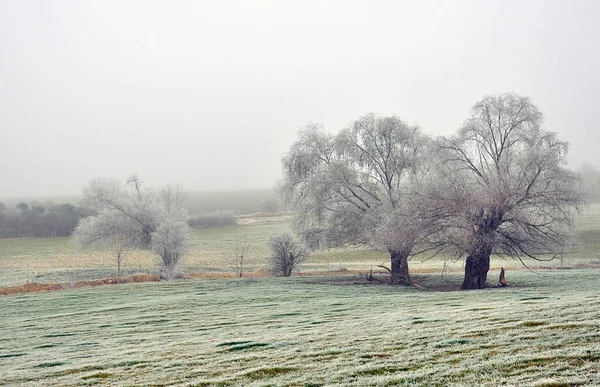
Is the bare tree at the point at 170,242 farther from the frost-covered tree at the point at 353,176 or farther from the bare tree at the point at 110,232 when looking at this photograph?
the frost-covered tree at the point at 353,176

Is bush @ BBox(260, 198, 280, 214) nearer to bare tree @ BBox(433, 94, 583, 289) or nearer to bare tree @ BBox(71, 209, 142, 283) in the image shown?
bare tree @ BBox(71, 209, 142, 283)

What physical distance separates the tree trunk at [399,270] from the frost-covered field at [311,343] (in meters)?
9.33

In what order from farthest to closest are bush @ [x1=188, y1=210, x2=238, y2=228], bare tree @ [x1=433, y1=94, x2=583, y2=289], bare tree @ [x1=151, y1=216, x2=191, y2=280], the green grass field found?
1. bush @ [x1=188, y1=210, x2=238, y2=228]
2. bare tree @ [x1=151, y1=216, x2=191, y2=280]
3. bare tree @ [x1=433, y1=94, x2=583, y2=289]
4. the green grass field

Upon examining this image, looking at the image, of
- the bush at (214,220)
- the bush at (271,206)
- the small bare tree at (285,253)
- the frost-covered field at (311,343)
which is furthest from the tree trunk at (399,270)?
the bush at (271,206)

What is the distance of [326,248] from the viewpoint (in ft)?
112

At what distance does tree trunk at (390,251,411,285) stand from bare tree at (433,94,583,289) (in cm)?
519

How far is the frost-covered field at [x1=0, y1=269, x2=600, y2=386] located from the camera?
27.0ft

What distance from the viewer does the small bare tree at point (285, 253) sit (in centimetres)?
3741

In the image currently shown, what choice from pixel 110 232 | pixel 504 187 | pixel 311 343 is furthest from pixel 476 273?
pixel 110 232

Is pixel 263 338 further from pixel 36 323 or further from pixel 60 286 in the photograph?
pixel 60 286

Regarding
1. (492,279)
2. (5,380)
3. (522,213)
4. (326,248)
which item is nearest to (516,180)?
(522,213)

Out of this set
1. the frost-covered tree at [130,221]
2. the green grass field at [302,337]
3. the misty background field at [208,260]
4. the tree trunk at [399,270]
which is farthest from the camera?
the frost-covered tree at [130,221]

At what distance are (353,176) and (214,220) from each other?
7398 centimetres

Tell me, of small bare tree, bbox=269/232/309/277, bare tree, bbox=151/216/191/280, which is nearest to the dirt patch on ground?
bare tree, bbox=151/216/191/280
